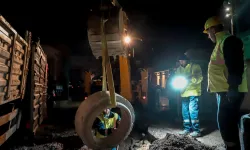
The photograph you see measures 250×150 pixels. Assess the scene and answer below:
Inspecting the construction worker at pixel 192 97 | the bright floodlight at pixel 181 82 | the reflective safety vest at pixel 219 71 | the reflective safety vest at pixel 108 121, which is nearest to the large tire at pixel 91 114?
the reflective safety vest at pixel 219 71

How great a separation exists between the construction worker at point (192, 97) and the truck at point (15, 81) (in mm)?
4007

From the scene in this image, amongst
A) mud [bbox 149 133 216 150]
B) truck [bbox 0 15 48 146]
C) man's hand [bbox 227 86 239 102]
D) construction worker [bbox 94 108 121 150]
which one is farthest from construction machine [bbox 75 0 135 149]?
mud [bbox 149 133 216 150]

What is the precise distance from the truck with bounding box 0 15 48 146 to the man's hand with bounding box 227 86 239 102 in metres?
3.22

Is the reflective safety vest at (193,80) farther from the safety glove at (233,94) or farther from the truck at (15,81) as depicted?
the truck at (15,81)

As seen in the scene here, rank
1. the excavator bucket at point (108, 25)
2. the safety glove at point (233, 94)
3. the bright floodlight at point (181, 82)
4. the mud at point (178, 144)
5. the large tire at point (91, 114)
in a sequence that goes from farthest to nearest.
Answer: the bright floodlight at point (181, 82), the mud at point (178, 144), the safety glove at point (233, 94), the excavator bucket at point (108, 25), the large tire at point (91, 114)

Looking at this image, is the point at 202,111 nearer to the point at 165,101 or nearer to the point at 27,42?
the point at 165,101

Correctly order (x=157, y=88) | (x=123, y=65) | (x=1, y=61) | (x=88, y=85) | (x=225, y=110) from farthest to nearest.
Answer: (x=88, y=85) < (x=157, y=88) < (x=123, y=65) < (x=1, y=61) < (x=225, y=110)

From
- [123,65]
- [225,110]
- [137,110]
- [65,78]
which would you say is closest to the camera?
[225,110]

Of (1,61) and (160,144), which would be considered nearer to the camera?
(1,61)

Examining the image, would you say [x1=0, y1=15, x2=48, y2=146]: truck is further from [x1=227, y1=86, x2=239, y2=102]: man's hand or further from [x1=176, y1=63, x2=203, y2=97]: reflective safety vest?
[x1=176, y1=63, x2=203, y2=97]: reflective safety vest

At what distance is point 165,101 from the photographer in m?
10.3

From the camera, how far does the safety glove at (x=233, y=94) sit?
229 cm

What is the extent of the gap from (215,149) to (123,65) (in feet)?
16.2

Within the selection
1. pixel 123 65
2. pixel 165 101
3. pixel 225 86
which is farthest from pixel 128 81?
pixel 225 86
